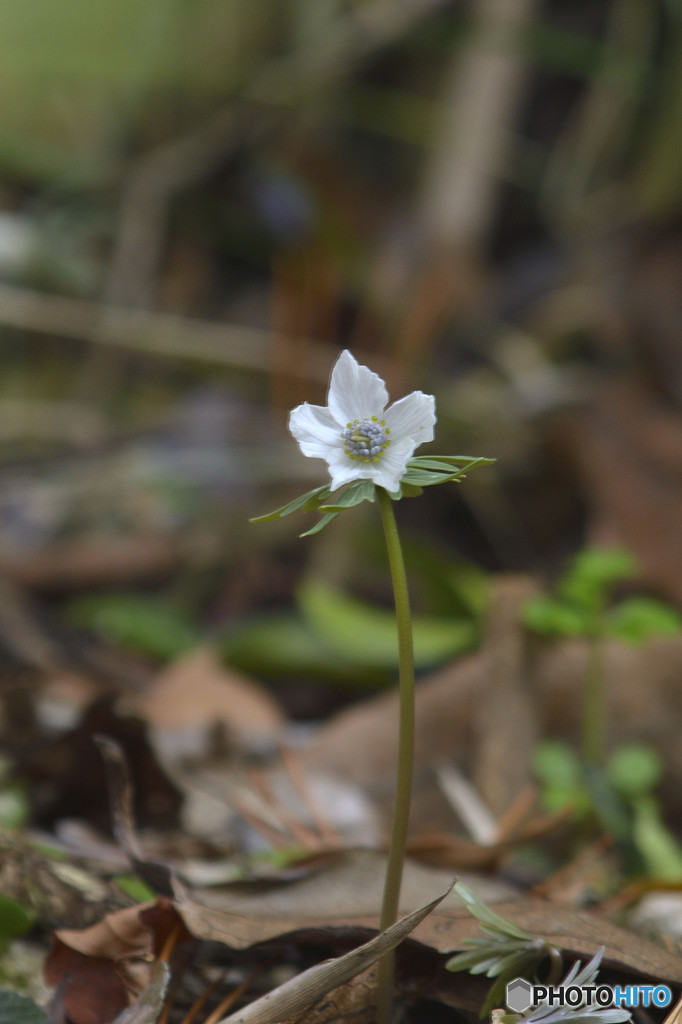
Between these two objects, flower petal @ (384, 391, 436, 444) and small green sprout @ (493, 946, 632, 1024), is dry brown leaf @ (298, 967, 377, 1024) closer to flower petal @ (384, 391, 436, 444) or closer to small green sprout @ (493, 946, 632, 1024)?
small green sprout @ (493, 946, 632, 1024)

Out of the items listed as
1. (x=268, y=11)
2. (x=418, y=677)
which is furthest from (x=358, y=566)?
(x=268, y=11)

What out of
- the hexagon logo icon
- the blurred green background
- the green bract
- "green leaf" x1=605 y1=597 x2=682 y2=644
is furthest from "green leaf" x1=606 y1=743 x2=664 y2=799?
the blurred green background

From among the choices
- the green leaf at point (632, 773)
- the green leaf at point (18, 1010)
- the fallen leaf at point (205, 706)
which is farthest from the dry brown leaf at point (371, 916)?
the fallen leaf at point (205, 706)

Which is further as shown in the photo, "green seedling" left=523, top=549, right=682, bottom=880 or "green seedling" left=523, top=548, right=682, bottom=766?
"green seedling" left=523, top=548, right=682, bottom=766

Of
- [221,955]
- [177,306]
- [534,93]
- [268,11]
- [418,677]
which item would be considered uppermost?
[268,11]

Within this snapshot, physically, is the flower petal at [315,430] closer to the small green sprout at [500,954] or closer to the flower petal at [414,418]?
the flower petal at [414,418]

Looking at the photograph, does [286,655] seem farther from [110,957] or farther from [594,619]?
[110,957]

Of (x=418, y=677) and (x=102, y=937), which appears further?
(x=418, y=677)

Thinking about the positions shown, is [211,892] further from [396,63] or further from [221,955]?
[396,63]
